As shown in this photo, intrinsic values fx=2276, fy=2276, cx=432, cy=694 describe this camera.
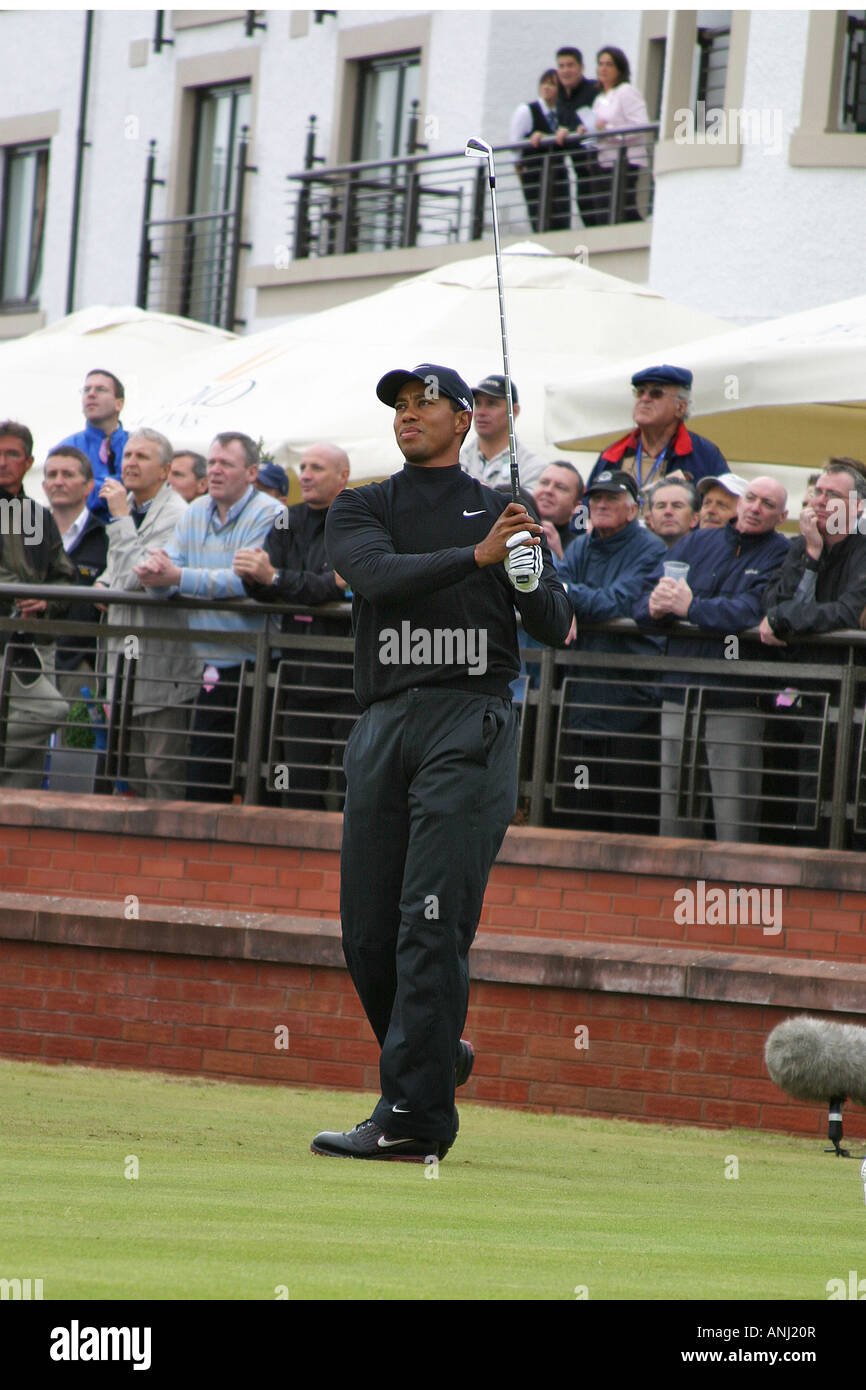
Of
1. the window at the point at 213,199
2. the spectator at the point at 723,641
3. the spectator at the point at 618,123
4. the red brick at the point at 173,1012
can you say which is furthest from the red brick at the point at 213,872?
the window at the point at 213,199

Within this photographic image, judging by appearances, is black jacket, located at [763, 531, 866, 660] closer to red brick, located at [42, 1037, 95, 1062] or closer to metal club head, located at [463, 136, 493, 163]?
metal club head, located at [463, 136, 493, 163]

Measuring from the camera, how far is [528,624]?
251 inches

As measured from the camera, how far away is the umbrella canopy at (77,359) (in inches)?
633

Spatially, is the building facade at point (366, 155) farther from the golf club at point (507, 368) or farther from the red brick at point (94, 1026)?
the golf club at point (507, 368)

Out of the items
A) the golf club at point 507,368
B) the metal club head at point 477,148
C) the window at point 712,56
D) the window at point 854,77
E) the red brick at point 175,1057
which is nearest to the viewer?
the golf club at point 507,368

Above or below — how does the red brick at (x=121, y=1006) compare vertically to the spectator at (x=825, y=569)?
below

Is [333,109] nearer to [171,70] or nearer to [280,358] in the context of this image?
[171,70]

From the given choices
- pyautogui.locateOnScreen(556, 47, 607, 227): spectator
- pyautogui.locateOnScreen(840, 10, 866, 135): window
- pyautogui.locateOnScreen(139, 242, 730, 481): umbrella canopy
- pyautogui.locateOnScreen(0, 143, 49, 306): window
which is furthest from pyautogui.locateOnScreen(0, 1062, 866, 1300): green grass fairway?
pyautogui.locateOnScreen(0, 143, 49, 306): window

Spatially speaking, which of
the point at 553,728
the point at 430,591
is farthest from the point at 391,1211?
the point at 553,728

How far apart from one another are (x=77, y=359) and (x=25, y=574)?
20.1ft

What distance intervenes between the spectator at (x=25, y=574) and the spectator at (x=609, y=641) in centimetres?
267

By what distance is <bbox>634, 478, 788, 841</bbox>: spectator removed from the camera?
948cm

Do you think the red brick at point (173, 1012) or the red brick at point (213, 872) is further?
the red brick at point (213, 872)

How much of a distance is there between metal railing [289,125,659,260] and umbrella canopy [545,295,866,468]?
7808 mm
